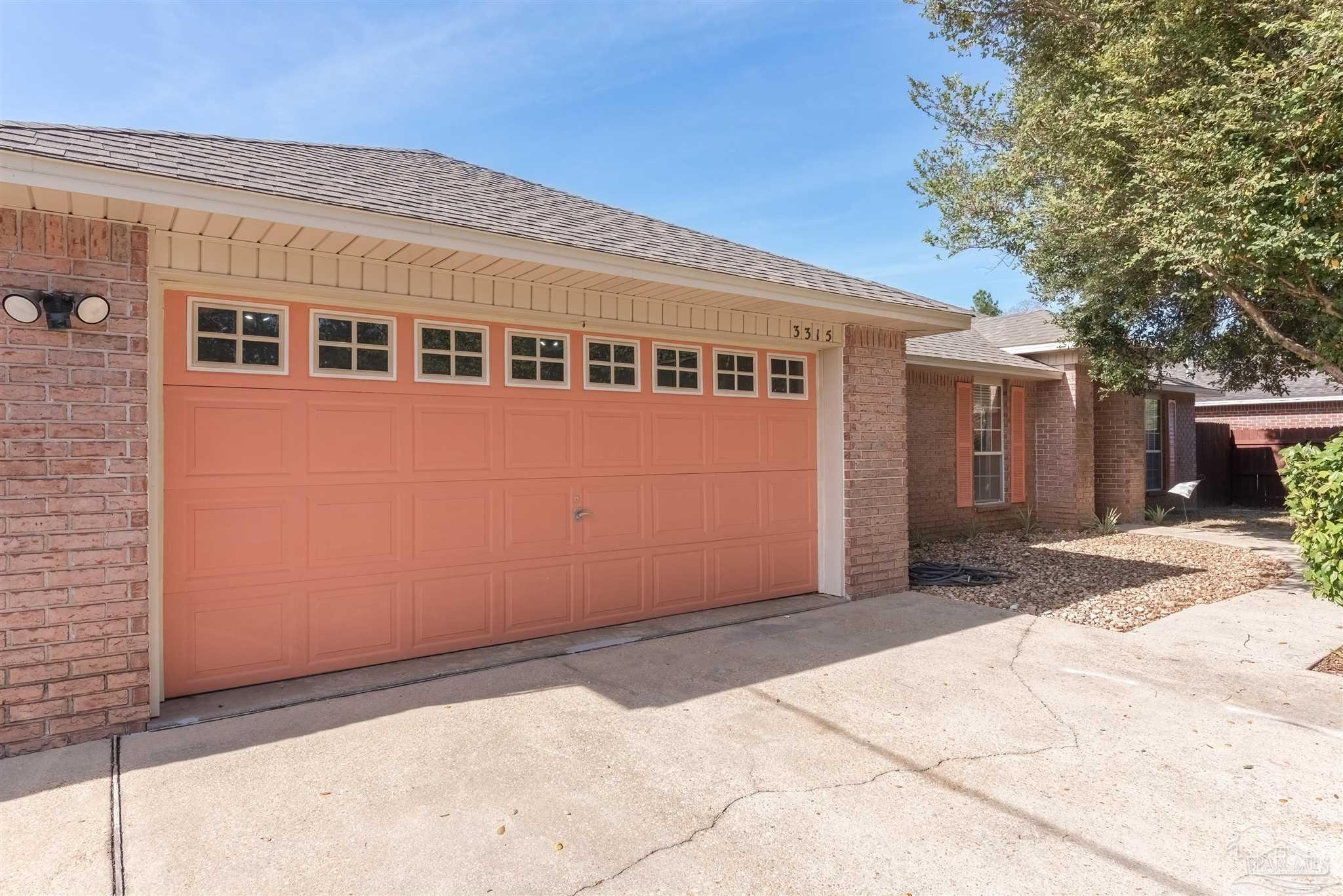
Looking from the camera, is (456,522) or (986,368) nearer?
(456,522)

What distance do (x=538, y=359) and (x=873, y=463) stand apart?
12.2 feet

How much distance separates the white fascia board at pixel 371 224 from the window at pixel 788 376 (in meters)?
0.84

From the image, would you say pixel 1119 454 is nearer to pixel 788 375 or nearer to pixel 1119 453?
pixel 1119 453

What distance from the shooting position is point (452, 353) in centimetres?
519

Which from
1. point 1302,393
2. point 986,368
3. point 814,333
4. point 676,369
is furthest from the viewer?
point 1302,393

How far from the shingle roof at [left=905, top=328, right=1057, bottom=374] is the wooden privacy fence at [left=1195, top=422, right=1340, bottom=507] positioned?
7924mm

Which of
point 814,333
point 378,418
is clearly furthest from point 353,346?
point 814,333

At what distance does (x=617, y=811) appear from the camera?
3.02 meters

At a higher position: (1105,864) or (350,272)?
(350,272)

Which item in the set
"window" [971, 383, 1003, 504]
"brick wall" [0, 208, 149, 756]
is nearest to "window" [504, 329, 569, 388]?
"brick wall" [0, 208, 149, 756]

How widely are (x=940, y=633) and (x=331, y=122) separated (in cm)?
1097

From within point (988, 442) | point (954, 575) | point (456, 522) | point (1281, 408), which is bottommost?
point (954, 575)

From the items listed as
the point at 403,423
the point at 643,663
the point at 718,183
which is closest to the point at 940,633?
the point at 643,663

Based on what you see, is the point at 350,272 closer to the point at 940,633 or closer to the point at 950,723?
the point at 950,723
